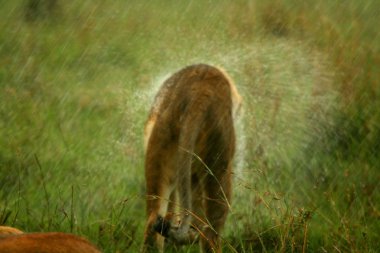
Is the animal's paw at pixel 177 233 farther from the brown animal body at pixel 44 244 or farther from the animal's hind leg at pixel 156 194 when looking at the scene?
the brown animal body at pixel 44 244

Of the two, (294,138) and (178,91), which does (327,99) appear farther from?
(178,91)

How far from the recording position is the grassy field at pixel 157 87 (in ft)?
17.7

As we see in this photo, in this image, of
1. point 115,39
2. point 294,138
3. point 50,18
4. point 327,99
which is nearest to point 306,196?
point 294,138

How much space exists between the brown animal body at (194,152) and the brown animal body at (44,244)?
2.13 m

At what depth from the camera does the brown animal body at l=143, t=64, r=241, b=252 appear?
500 centimetres

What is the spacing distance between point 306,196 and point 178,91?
4.83ft

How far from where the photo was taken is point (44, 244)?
8.77 feet

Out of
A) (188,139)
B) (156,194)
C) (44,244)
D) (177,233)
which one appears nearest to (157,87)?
(156,194)

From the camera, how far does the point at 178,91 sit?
17.4 feet

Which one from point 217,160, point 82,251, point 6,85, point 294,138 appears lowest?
point 6,85

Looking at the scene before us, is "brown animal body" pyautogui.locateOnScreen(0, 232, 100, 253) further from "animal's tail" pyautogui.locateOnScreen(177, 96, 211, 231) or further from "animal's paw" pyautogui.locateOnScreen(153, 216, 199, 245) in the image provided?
"animal's tail" pyautogui.locateOnScreen(177, 96, 211, 231)

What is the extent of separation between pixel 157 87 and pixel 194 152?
180 centimetres

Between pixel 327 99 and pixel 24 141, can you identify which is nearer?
pixel 24 141

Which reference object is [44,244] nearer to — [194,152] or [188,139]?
[188,139]
